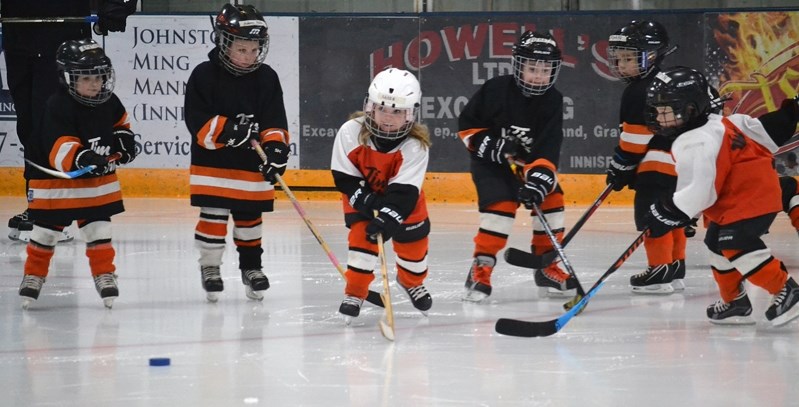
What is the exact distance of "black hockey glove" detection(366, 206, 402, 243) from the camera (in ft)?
12.1

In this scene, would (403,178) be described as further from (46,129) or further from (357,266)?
(46,129)

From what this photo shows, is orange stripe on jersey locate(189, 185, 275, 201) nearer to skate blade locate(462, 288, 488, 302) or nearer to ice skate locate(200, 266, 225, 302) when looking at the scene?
ice skate locate(200, 266, 225, 302)

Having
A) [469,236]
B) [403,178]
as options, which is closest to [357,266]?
[403,178]

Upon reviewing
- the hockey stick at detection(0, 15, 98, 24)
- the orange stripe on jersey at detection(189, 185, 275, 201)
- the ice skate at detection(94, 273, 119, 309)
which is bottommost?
the ice skate at detection(94, 273, 119, 309)

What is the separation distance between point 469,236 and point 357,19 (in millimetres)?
2236

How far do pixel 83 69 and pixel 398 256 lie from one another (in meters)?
1.23

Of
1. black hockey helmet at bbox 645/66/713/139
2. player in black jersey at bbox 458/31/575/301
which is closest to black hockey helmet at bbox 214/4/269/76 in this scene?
player in black jersey at bbox 458/31/575/301

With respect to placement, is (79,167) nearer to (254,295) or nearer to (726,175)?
(254,295)

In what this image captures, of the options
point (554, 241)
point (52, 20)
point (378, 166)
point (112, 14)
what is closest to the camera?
point (378, 166)

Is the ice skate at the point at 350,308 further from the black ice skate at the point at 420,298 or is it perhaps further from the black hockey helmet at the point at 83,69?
the black hockey helmet at the point at 83,69

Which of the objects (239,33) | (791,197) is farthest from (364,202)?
(791,197)

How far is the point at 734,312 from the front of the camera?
3.76m

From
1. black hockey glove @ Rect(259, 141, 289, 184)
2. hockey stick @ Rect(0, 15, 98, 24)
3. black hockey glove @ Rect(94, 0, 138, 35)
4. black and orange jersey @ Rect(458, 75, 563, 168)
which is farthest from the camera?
hockey stick @ Rect(0, 15, 98, 24)

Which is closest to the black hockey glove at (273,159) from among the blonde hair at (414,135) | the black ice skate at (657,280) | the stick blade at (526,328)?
the blonde hair at (414,135)
